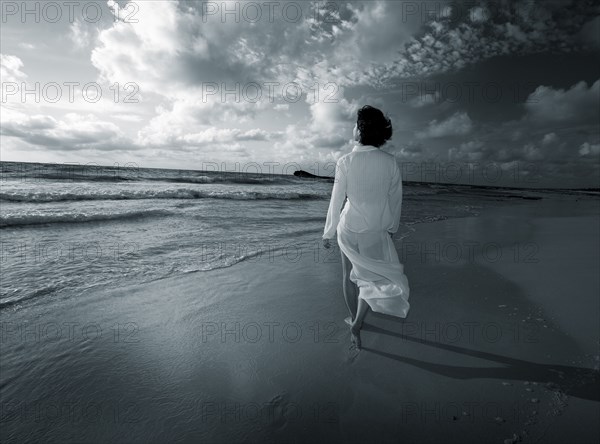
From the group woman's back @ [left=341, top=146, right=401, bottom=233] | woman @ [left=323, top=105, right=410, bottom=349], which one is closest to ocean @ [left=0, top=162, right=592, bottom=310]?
woman @ [left=323, top=105, right=410, bottom=349]

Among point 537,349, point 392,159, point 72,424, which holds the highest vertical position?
point 392,159

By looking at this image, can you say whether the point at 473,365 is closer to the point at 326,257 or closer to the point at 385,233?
the point at 385,233

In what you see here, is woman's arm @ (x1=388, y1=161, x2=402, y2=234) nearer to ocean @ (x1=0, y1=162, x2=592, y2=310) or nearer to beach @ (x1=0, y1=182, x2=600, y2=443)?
beach @ (x1=0, y1=182, x2=600, y2=443)

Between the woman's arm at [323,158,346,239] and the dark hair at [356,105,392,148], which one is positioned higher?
the dark hair at [356,105,392,148]

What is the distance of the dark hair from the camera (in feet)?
8.51

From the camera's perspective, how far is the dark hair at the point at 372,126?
2.59 meters

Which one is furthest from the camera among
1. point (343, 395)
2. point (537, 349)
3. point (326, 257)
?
point (326, 257)

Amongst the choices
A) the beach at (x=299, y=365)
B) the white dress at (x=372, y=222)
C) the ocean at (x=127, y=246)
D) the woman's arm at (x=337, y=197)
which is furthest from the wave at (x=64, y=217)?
the white dress at (x=372, y=222)

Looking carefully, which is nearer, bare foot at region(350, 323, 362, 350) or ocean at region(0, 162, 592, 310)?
bare foot at region(350, 323, 362, 350)

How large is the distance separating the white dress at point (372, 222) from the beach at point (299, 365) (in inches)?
21.8

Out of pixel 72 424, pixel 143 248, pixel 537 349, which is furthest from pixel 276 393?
pixel 143 248

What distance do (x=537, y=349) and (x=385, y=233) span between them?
162cm

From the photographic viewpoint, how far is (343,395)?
217 cm

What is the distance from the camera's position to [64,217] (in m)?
9.09
